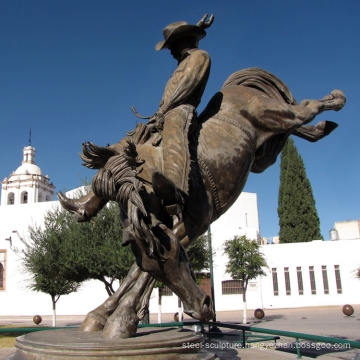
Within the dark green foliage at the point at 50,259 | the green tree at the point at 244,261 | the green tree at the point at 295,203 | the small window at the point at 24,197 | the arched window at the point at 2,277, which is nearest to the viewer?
the dark green foliage at the point at 50,259

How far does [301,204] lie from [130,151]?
1605 inches

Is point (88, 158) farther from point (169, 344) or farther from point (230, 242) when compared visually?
point (230, 242)

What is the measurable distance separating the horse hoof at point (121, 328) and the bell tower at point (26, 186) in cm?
5810

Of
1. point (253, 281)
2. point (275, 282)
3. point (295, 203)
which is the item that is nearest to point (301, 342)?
point (253, 281)

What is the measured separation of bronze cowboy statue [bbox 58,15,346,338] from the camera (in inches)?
101

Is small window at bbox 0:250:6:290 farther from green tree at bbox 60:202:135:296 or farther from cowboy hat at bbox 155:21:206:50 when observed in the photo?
cowboy hat at bbox 155:21:206:50

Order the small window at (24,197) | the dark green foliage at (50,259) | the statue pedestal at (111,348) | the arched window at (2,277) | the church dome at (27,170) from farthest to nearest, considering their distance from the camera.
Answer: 1. the church dome at (27,170)
2. the small window at (24,197)
3. the arched window at (2,277)
4. the dark green foliage at (50,259)
5. the statue pedestal at (111,348)

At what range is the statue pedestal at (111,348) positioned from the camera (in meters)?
→ 2.44

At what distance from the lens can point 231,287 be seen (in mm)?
31188

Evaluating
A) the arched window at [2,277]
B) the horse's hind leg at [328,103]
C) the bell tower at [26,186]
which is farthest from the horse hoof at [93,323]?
the bell tower at [26,186]

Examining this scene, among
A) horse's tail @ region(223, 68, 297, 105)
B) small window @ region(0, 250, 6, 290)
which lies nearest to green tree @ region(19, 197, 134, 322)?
small window @ region(0, 250, 6, 290)

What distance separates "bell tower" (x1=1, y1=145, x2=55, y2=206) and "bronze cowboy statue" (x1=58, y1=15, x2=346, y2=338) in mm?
57557

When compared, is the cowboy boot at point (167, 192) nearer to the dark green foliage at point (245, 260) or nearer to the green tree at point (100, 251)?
the green tree at point (100, 251)

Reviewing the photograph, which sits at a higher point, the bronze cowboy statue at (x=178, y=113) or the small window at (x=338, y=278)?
the bronze cowboy statue at (x=178, y=113)
